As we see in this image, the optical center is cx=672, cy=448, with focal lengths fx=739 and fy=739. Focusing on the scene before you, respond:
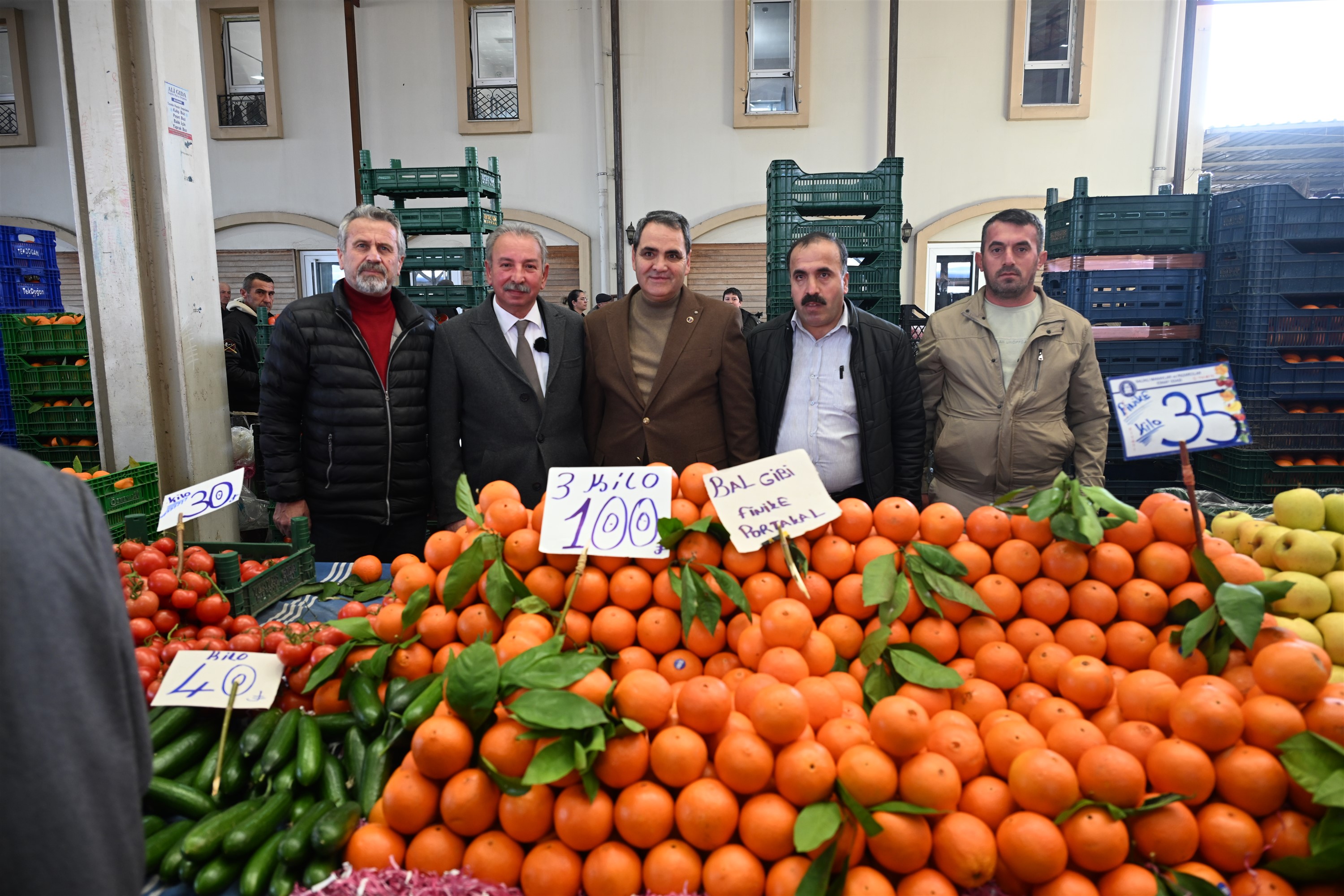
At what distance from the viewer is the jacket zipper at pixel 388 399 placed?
2754 millimetres

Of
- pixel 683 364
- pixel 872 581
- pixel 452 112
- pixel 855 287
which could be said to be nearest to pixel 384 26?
pixel 452 112

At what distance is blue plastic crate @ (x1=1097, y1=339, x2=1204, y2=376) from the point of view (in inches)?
158

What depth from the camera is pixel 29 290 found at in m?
5.25

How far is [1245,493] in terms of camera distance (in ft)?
12.6

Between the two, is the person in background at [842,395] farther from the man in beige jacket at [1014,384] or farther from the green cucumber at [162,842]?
the green cucumber at [162,842]

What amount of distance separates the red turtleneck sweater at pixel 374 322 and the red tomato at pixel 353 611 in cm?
120

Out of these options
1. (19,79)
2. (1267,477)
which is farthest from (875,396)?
(19,79)

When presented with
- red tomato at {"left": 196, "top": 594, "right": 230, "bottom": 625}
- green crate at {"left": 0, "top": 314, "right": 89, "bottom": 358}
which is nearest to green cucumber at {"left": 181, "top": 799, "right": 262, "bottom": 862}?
red tomato at {"left": 196, "top": 594, "right": 230, "bottom": 625}

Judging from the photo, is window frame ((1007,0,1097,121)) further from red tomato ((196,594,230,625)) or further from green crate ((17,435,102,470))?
red tomato ((196,594,230,625))

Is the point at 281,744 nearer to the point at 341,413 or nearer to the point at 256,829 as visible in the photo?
the point at 256,829

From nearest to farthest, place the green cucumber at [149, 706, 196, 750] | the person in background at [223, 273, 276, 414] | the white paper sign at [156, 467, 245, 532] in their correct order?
the green cucumber at [149, 706, 196, 750], the white paper sign at [156, 467, 245, 532], the person in background at [223, 273, 276, 414]

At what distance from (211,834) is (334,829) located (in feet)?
0.71

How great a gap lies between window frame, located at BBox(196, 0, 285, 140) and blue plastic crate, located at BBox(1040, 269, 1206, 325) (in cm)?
950

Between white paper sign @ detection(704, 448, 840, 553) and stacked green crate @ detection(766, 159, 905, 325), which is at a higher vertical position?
stacked green crate @ detection(766, 159, 905, 325)
